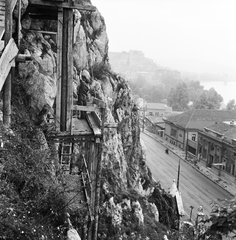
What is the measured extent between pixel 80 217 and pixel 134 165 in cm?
1616

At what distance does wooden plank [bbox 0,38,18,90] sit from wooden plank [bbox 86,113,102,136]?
8.73 ft

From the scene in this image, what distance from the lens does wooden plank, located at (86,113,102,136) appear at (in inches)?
360

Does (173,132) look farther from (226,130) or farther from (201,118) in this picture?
(226,130)

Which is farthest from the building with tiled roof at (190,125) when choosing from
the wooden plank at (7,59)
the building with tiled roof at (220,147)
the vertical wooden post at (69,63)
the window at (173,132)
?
the wooden plank at (7,59)

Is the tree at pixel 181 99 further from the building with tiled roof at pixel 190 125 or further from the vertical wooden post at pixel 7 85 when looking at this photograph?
the vertical wooden post at pixel 7 85

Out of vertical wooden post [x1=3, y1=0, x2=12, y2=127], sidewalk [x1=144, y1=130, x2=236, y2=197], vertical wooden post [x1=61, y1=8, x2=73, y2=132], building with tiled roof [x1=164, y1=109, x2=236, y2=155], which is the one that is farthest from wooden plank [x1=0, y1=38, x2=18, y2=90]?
building with tiled roof [x1=164, y1=109, x2=236, y2=155]

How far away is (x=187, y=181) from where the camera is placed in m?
41.4

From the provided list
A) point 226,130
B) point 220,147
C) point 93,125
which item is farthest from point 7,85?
point 226,130

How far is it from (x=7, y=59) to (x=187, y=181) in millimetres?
36021

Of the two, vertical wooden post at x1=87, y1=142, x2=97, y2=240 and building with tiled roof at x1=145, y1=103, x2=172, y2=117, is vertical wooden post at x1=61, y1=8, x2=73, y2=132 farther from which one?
building with tiled roof at x1=145, y1=103, x2=172, y2=117

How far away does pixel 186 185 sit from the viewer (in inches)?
1564

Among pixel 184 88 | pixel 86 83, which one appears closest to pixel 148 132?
pixel 184 88

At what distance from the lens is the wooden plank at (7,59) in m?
8.02

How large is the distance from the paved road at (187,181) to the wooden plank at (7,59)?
23986mm
